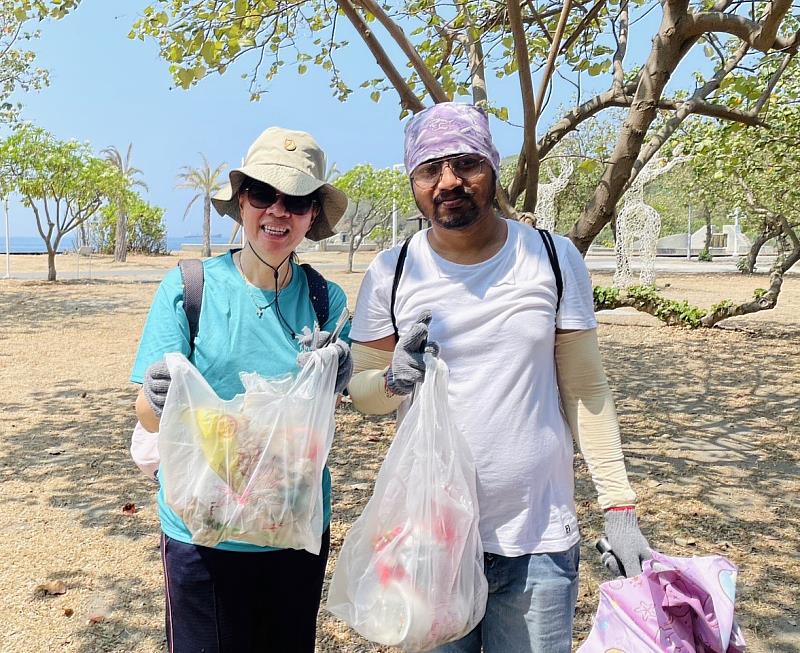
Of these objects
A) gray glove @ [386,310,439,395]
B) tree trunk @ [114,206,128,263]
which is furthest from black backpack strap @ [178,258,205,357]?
tree trunk @ [114,206,128,263]

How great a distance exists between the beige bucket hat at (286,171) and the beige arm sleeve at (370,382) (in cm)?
42

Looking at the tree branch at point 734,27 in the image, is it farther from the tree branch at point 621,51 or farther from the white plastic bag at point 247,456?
the white plastic bag at point 247,456

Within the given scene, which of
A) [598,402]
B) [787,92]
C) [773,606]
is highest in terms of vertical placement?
[787,92]

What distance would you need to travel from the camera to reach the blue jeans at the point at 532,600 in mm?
1635

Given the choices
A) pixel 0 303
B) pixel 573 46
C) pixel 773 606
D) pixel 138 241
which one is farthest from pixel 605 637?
pixel 138 241

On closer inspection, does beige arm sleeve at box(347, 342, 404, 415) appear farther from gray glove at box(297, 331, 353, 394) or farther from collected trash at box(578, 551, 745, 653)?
collected trash at box(578, 551, 745, 653)

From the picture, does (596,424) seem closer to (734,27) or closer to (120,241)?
(734,27)

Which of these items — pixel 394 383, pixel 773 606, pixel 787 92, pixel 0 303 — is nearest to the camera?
pixel 394 383

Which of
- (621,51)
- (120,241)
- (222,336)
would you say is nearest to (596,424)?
(222,336)

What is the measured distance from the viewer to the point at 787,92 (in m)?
7.60

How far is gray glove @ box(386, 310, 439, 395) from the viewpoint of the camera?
1594 mm

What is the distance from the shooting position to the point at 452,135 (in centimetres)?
165

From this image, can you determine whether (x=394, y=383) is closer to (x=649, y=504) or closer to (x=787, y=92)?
(x=649, y=504)

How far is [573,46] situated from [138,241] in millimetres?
36603
